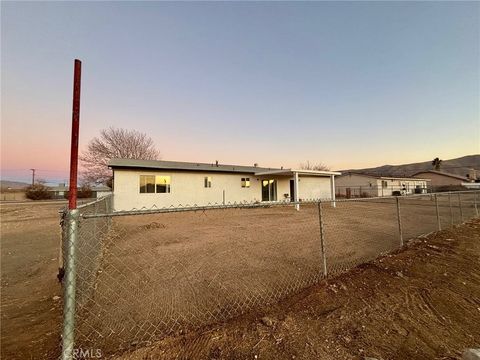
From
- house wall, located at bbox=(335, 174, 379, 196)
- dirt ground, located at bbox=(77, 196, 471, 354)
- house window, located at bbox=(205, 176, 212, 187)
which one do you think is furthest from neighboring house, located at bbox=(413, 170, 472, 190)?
dirt ground, located at bbox=(77, 196, 471, 354)

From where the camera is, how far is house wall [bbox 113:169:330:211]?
46.0 feet

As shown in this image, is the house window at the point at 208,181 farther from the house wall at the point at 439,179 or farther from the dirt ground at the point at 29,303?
the house wall at the point at 439,179

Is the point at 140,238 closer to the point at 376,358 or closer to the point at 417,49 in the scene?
the point at 376,358

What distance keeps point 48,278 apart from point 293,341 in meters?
5.13

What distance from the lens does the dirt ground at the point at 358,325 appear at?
198cm

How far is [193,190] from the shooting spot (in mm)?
16484

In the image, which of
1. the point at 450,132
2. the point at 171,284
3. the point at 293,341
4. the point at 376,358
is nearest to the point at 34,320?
the point at 171,284

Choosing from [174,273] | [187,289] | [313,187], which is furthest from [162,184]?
[313,187]

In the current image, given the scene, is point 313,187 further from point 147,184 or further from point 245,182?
point 147,184

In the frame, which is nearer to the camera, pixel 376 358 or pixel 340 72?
pixel 376 358

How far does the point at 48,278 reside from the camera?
172 inches

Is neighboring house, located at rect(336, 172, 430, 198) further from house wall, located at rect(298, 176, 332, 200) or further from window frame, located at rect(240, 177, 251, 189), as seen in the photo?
window frame, located at rect(240, 177, 251, 189)

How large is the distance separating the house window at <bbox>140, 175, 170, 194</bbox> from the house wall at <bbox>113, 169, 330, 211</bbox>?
0.74 feet

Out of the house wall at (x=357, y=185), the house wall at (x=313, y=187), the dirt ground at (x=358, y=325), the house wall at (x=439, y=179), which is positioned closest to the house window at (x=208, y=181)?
the house wall at (x=313, y=187)
